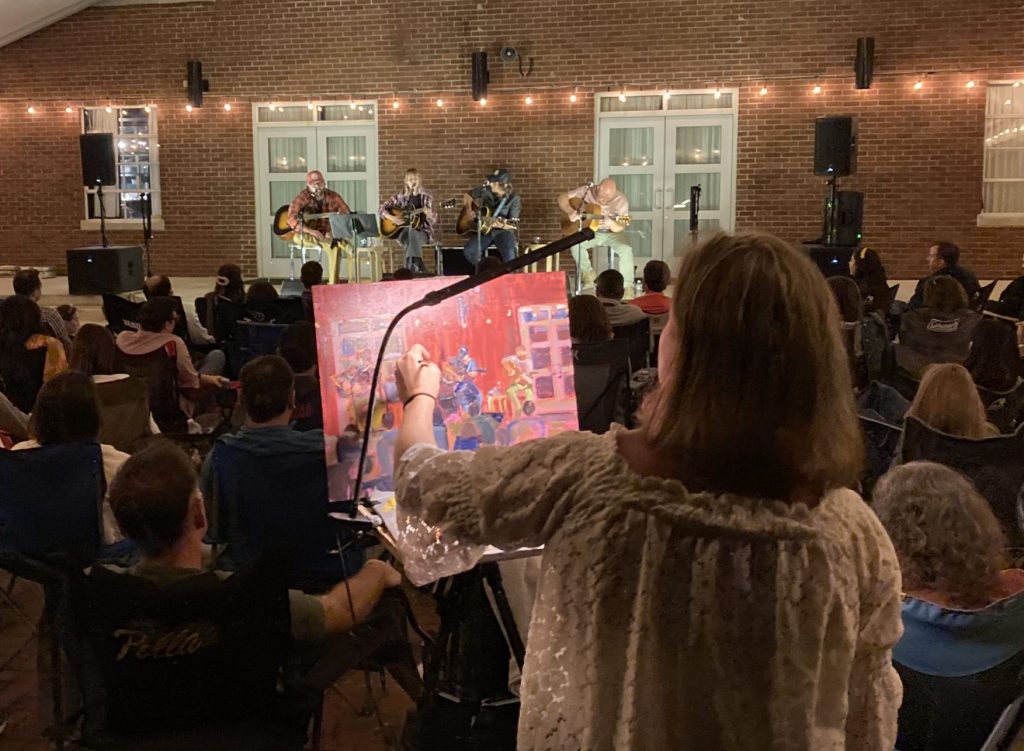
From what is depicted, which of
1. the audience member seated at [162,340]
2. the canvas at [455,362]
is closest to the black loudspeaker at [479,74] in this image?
the audience member seated at [162,340]

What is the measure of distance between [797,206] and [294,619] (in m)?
9.54

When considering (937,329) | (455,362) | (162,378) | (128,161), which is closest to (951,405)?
(455,362)

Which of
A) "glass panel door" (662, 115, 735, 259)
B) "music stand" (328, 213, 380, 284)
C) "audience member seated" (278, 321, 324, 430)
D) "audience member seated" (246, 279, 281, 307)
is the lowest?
"audience member seated" (278, 321, 324, 430)

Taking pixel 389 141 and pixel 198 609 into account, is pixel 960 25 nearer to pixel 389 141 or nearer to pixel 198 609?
pixel 389 141

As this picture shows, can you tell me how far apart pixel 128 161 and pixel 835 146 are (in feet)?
25.5

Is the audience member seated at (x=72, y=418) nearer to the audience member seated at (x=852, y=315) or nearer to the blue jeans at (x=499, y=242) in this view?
the audience member seated at (x=852, y=315)

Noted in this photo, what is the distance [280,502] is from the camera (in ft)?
8.34

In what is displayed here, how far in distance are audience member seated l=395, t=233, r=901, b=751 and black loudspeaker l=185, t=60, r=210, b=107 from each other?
11.4 metres

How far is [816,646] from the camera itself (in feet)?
3.77

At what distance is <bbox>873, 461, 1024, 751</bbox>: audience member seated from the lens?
174 cm

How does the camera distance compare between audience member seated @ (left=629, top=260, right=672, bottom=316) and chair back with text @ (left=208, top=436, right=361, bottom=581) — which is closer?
chair back with text @ (left=208, top=436, right=361, bottom=581)

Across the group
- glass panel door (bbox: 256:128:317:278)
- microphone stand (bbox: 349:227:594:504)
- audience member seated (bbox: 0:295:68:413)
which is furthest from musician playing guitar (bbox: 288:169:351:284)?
microphone stand (bbox: 349:227:594:504)

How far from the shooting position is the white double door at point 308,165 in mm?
11758

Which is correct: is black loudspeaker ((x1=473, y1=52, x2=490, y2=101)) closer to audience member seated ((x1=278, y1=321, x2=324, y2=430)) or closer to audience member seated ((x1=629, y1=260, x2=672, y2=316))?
audience member seated ((x1=629, y1=260, x2=672, y2=316))
